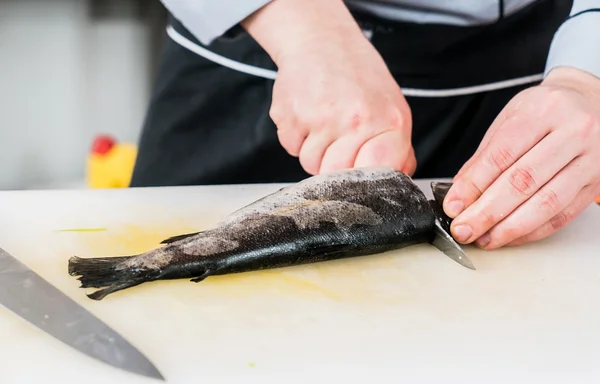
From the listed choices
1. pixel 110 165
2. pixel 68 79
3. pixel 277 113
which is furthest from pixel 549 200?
pixel 68 79

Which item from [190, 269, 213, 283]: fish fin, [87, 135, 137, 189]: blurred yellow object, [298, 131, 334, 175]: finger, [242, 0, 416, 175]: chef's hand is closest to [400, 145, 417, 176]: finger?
[242, 0, 416, 175]: chef's hand

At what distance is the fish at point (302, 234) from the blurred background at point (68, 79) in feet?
8.10

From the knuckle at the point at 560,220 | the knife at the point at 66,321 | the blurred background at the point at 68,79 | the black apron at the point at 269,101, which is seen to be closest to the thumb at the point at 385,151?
the knuckle at the point at 560,220

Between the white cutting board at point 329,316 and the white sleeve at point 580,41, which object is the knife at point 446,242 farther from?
the white sleeve at point 580,41

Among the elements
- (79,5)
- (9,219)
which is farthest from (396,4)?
(79,5)

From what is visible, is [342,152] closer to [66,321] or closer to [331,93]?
[331,93]

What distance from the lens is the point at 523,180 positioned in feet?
2.78

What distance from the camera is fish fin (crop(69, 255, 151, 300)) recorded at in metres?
0.68

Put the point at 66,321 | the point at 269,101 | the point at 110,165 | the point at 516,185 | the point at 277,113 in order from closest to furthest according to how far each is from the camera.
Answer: the point at 66,321 < the point at 516,185 < the point at 277,113 < the point at 269,101 < the point at 110,165

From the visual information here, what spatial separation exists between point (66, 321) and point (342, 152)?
1.42 ft

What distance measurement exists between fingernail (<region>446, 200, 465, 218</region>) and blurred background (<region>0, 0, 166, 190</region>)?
2.48 m

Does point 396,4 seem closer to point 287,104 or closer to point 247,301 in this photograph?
point 287,104

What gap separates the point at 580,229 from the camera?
3.16 ft

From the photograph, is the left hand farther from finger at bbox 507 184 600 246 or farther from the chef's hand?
the chef's hand
